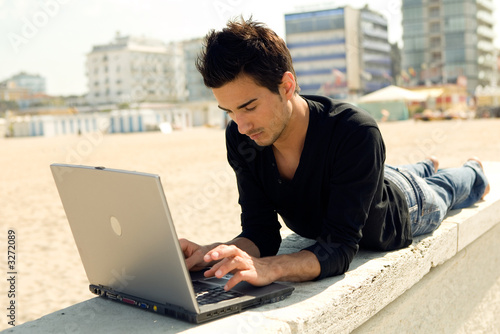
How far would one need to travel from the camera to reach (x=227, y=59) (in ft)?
5.43

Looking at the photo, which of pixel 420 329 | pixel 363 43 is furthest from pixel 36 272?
pixel 363 43

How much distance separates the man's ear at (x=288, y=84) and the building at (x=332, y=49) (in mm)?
71831

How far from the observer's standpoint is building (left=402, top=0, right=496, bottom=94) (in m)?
70.9

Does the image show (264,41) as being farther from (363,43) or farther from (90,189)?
(363,43)

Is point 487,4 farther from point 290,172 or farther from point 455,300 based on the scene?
point 290,172

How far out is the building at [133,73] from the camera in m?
90.8

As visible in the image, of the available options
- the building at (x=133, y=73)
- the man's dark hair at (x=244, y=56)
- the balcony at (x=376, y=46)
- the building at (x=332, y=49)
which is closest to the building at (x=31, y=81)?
the building at (x=133, y=73)

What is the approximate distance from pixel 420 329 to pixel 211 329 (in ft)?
3.58

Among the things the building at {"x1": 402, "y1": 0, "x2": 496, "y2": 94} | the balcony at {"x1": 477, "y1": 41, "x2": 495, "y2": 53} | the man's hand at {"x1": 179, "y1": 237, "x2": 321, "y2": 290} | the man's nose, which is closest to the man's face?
the man's nose

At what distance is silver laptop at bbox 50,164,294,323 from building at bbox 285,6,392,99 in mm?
72146

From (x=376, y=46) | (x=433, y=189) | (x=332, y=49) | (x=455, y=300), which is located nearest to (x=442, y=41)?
(x=376, y=46)

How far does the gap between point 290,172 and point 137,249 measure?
0.71m

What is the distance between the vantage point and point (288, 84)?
178cm

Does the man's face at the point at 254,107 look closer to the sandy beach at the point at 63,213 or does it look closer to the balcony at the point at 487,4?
the sandy beach at the point at 63,213
